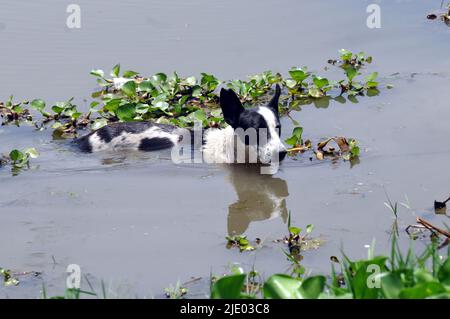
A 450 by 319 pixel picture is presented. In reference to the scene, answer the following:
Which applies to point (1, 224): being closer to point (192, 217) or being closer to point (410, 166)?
point (192, 217)

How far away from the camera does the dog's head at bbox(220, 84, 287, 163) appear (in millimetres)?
7783

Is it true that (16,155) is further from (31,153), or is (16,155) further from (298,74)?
(298,74)

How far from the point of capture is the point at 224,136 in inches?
322

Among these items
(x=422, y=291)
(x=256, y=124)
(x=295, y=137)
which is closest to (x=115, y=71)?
(x=256, y=124)

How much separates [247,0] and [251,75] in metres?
2.37

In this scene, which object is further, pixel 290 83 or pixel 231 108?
pixel 290 83

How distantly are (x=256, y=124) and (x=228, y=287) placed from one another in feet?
12.7

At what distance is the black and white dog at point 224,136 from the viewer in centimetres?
789

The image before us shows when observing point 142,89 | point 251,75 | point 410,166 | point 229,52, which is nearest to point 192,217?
point 410,166

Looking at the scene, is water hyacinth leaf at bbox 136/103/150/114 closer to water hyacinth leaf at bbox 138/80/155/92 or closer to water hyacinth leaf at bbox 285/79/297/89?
water hyacinth leaf at bbox 138/80/155/92

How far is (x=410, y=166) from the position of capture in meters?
7.36

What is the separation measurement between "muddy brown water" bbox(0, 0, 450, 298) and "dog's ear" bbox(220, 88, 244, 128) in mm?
473

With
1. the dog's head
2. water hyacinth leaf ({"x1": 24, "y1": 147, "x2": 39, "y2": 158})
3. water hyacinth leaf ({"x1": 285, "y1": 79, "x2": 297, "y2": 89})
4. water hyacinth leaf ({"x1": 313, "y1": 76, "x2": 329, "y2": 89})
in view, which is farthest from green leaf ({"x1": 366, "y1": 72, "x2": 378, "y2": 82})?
water hyacinth leaf ({"x1": 24, "y1": 147, "x2": 39, "y2": 158})
